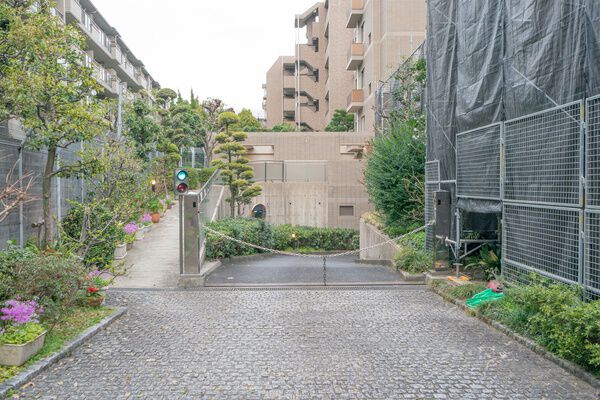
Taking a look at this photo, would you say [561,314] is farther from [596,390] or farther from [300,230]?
[300,230]

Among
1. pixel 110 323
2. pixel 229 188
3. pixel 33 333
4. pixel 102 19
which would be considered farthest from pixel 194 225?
pixel 102 19

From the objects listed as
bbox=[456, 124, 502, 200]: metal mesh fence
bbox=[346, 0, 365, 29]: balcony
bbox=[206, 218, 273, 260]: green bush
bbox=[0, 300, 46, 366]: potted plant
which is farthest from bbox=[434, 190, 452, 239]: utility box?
bbox=[346, 0, 365, 29]: balcony

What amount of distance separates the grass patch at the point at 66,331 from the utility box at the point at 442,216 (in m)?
6.52

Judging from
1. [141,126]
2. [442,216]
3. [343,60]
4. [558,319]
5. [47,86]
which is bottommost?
[558,319]

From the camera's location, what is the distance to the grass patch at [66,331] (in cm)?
528

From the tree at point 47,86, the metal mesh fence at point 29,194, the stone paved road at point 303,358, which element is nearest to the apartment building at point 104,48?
the metal mesh fence at point 29,194

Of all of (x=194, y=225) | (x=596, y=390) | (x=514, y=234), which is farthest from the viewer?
(x=194, y=225)

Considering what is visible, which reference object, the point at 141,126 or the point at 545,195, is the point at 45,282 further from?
the point at 141,126

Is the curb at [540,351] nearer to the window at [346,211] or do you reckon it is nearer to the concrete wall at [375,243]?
the concrete wall at [375,243]

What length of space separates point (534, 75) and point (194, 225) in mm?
7177

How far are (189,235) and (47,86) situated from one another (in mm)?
4146

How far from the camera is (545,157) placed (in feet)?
24.0

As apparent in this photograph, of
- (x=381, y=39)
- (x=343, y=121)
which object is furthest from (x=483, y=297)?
(x=343, y=121)

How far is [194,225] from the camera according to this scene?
1139 cm
